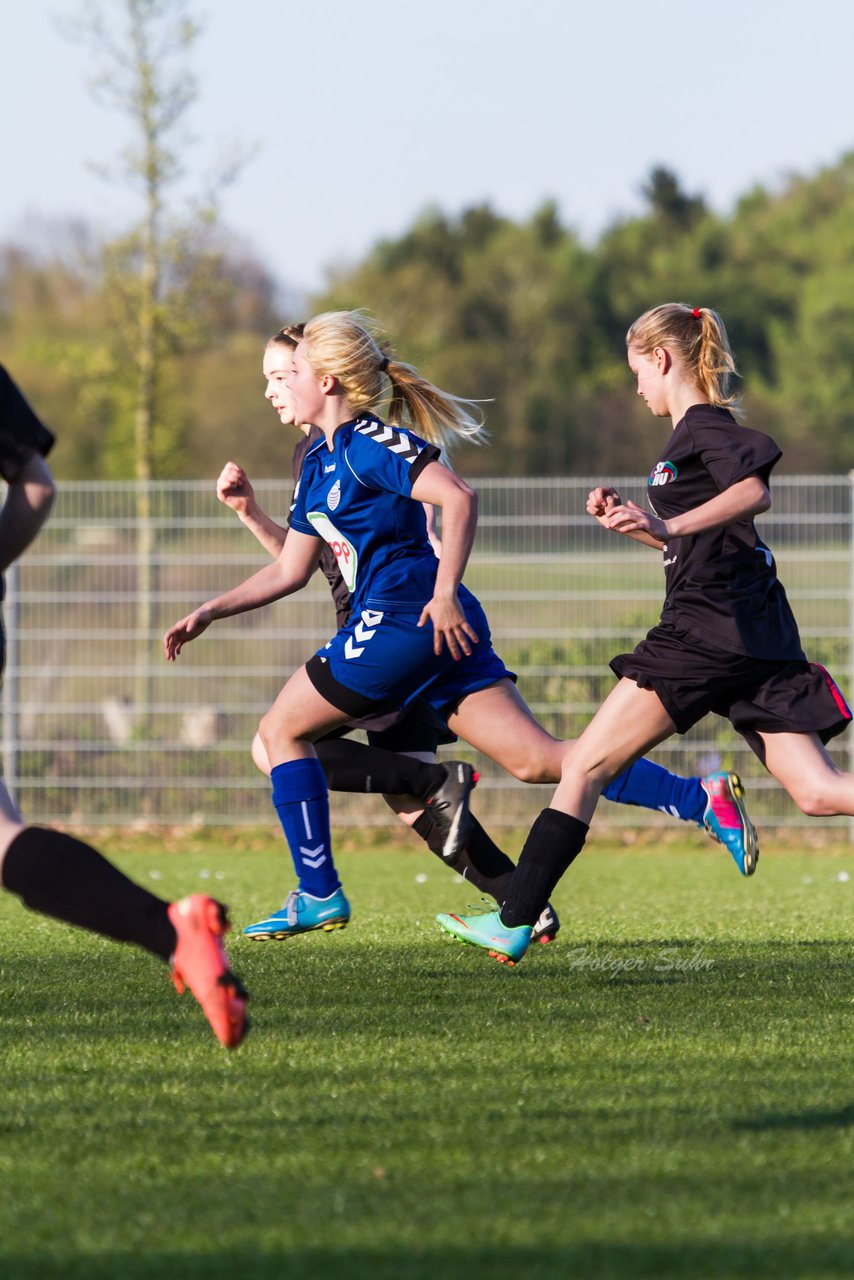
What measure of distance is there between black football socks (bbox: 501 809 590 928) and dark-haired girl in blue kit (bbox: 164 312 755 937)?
46 centimetres

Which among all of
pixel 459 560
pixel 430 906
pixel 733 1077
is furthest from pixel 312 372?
pixel 430 906

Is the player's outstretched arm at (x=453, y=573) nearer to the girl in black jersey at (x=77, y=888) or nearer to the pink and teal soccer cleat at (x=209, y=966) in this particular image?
the girl in black jersey at (x=77, y=888)

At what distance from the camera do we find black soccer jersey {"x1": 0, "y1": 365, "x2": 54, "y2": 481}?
3678 millimetres

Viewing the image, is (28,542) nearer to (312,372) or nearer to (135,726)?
(312,372)

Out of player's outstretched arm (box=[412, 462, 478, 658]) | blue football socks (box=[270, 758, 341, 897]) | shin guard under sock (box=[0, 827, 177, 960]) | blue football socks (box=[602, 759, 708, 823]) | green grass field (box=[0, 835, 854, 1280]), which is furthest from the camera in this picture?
blue football socks (box=[602, 759, 708, 823])

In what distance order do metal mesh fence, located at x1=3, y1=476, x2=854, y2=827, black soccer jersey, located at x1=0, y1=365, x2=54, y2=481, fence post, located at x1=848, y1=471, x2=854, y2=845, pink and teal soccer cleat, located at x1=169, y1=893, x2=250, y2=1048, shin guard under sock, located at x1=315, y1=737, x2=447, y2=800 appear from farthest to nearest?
metal mesh fence, located at x1=3, y1=476, x2=854, y2=827 → fence post, located at x1=848, y1=471, x2=854, y2=845 → shin guard under sock, located at x1=315, y1=737, x2=447, y2=800 → black soccer jersey, located at x1=0, y1=365, x2=54, y2=481 → pink and teal soccer cleat, located at x1=169, y1=893, x2=250, y2=1048

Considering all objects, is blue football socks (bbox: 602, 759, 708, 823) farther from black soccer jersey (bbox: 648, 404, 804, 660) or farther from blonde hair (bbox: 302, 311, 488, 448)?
blonde hair (bbox: 302, 311, 488, 448)

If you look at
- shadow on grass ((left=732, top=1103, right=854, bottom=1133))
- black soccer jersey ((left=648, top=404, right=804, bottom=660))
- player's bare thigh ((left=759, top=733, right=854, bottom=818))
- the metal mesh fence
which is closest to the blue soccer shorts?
black soccer jersey ((left=648, top=404, right=804, bottom=660))

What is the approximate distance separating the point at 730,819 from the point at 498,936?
3.99 ft

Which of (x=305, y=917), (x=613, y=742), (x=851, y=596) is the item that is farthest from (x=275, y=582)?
(x=851, y=596)

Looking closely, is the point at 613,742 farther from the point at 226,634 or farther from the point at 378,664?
the point at 226,634

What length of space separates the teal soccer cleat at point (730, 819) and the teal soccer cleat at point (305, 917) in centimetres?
138

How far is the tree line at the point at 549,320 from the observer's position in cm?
4366

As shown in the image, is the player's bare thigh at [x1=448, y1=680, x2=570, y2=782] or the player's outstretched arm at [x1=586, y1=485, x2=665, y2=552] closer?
the player's outstretched arm at [x1=586, y1=485, x2=665, y2=552]
